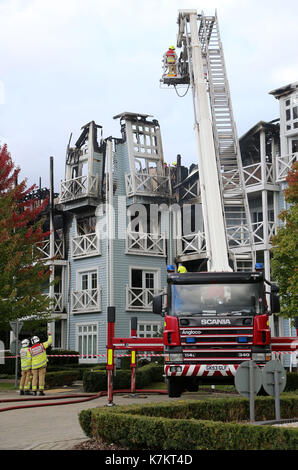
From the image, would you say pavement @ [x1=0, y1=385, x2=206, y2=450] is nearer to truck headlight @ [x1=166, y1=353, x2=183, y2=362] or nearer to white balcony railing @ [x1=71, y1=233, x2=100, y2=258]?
truck headlight @ [x1=166, y1=353, x2=183, y2=362]

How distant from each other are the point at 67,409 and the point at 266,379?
6.37m

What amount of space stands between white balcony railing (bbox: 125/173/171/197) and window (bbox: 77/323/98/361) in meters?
7.77

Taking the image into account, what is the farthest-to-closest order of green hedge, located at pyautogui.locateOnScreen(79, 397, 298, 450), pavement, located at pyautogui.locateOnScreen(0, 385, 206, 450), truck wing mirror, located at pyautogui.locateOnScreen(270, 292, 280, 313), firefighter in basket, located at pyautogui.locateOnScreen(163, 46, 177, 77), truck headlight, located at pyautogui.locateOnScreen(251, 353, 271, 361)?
firefighter in basket, located at pyautogui.locateOnScreen(163, 46, 177, 77) → truck wing mirror, located at pyautogui.locateOnScreen(270, 292, 280, 313) → truck headlight, located at pyautogui.locateOnScreen(251, 353, 271, 361) → pavement, located at pyautogui.locateOnScreen(0, 385, 206, 450) → green hedge, located at pyautogui.locateOnScreen(79, 397, 298, 450)

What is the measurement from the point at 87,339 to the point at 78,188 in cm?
853

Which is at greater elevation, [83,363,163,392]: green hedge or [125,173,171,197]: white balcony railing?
[125,173,171,197]: white balcony railing

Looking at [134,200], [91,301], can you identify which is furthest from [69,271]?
[134,200]

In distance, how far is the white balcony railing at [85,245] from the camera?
3928 centimetres

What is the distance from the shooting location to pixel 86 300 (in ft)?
129

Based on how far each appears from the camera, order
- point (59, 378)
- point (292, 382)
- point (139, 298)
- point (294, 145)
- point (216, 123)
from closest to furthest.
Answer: point (292, 382)
point (59, 378)
point (216, 123)
point (294, 145)
point (139, 298)

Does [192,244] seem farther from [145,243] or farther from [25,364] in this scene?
[25,364]

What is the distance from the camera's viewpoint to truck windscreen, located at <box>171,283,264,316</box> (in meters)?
15.4

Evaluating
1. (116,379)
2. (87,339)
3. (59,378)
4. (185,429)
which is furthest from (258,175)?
(185,429)

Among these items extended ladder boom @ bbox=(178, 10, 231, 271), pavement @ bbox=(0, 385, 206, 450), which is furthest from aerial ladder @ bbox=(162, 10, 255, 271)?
pavement @ bbox=(0, 385, 206, 450)

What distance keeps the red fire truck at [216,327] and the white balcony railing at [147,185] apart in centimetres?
2353
